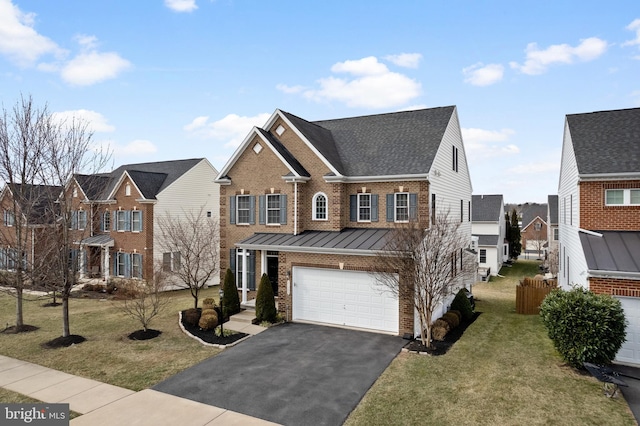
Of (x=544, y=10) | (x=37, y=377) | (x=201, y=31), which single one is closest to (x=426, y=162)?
(x=544, y=10)

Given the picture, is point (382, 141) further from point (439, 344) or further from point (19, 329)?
point (19, 329)

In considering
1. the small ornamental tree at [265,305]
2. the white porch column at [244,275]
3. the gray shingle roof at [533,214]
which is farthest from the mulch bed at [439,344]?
the gray shingle roof at [533,214]

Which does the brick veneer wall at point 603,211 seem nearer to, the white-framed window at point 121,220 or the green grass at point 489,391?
the green grass at point 489,391

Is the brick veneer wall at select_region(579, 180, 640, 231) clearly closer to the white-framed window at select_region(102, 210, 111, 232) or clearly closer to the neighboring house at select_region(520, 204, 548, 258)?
the white-framed window at select_region(102, 210, 111, 232)

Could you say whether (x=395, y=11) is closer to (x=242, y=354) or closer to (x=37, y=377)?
(x=242, y=354)

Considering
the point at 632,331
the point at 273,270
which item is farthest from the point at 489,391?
the point at 273,270

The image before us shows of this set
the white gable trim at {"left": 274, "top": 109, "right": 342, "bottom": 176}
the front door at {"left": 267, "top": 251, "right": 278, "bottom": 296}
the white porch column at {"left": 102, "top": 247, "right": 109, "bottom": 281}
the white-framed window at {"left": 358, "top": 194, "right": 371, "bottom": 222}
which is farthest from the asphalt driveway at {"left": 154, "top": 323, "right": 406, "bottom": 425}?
the white porch column at {"left": 102, "top": 247, "right": 109, "bottom": 281}
